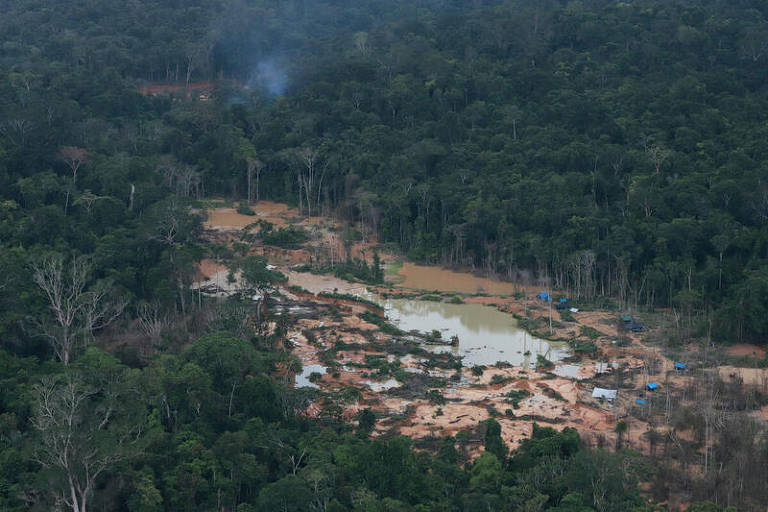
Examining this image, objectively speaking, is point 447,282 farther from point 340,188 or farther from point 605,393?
point 605,393

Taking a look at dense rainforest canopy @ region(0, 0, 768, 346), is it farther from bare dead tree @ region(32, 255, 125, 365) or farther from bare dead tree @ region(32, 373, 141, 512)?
bare dead tree @ region(32, 373, 141, 512)

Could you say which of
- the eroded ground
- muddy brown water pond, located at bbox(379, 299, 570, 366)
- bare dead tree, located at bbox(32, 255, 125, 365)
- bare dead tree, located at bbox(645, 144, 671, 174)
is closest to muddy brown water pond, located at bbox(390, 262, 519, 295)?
the eroded ground

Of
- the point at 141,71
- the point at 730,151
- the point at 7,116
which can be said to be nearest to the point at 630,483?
the point at 730,151

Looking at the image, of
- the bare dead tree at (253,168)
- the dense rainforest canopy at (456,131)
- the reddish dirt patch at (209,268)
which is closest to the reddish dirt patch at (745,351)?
the dense rainforest canopy at (456,131)

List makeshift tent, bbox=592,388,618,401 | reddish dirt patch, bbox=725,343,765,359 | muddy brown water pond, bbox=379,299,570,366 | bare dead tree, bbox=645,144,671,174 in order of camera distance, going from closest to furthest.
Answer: makeshift tent, bbox=592,388,618,401
reddish dirt patch, bbox=725,343,765,359
muddy brown water pond, bbox=379,299,570,366
bare dead tree, bbox=645,144,671,174

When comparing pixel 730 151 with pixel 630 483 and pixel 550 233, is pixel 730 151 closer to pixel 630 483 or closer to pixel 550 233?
pixel 550 233

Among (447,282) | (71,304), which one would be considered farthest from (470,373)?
(71,304)
